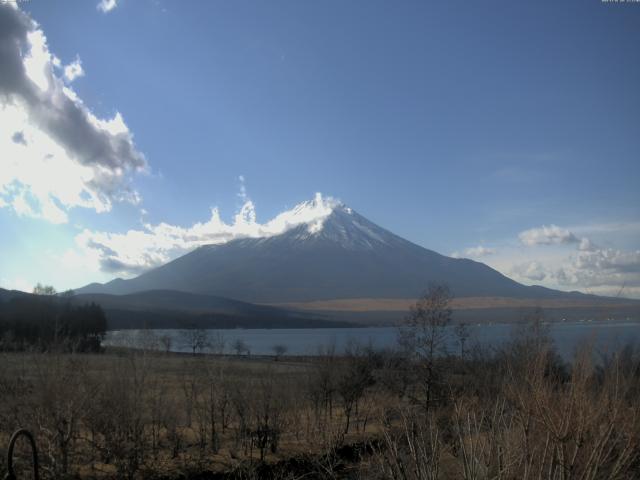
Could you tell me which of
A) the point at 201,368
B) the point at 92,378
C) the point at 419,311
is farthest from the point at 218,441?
the point at 419,311

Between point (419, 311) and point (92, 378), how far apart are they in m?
17.0

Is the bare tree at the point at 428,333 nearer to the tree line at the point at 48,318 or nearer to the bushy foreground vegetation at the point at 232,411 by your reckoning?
the bushy foreground vegetation at the point at 232,411

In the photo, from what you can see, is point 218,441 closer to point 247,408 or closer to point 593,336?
point 247,408

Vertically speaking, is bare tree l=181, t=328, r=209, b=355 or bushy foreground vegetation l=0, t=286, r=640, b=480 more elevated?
bushy foreground vegetation l=0, t=286, r=640, b=480

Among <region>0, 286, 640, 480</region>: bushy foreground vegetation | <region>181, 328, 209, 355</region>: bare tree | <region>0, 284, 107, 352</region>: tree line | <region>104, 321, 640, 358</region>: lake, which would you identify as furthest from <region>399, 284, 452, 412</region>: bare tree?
<region>181, 328, 209, 355</region>: bare tree

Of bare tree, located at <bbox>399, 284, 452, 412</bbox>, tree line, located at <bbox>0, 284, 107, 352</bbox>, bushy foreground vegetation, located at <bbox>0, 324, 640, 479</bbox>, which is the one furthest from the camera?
tree line, located at <bbox>0, 284, 107, 352</bbox>

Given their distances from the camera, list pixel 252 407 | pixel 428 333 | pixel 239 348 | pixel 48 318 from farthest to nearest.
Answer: pixel 239 348 < pixel 48 318 < pixel 428 333 < pixel 252 407

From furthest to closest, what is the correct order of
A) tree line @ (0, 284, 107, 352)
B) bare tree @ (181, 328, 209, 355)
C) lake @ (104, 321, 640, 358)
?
bare tree @ (181, 328, 209, 355), tree line @ (0, 284, 107, 352), lake @ (104, 321, 640, 358)

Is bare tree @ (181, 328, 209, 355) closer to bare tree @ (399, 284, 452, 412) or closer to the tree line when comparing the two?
the tree line

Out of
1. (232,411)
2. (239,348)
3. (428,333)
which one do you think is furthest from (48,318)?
(428,333)

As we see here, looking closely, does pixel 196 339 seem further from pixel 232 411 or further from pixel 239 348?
pixel 232 411

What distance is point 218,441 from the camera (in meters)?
24.3

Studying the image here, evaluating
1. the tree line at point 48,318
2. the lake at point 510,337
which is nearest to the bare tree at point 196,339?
the lake at point 510,337

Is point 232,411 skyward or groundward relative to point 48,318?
groundward
